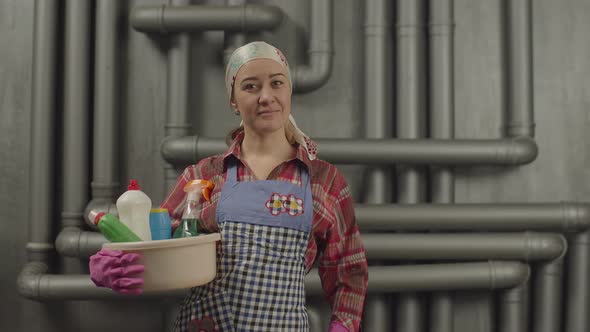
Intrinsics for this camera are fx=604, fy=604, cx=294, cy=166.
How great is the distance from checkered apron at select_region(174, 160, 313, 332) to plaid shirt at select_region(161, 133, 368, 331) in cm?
4

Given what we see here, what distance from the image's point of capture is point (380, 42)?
7.86 ft

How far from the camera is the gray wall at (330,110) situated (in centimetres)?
244

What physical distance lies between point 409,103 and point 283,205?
1.28 meters

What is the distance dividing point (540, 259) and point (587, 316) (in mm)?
321

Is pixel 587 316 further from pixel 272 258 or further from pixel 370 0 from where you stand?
pixel 272 258

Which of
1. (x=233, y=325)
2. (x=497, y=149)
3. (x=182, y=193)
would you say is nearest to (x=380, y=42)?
(x=497, y=149)

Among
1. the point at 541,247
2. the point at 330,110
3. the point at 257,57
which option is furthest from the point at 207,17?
the point at 541,247

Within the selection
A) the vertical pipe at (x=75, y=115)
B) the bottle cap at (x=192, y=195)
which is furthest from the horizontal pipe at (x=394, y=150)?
the bottle cap at (x=192, y=195)

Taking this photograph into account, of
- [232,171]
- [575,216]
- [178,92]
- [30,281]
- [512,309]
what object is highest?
[178,92]

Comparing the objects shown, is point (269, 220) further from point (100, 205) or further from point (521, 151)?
point (521, 151)

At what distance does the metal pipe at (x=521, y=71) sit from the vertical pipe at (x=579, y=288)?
48cm

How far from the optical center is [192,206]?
4.00 ft

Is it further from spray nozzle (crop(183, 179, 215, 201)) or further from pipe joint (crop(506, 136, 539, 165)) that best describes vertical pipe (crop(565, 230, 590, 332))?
→ spray nozzle (crop(183, 179, 215, 201))

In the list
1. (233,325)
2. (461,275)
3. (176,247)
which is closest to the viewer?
(176,247)
